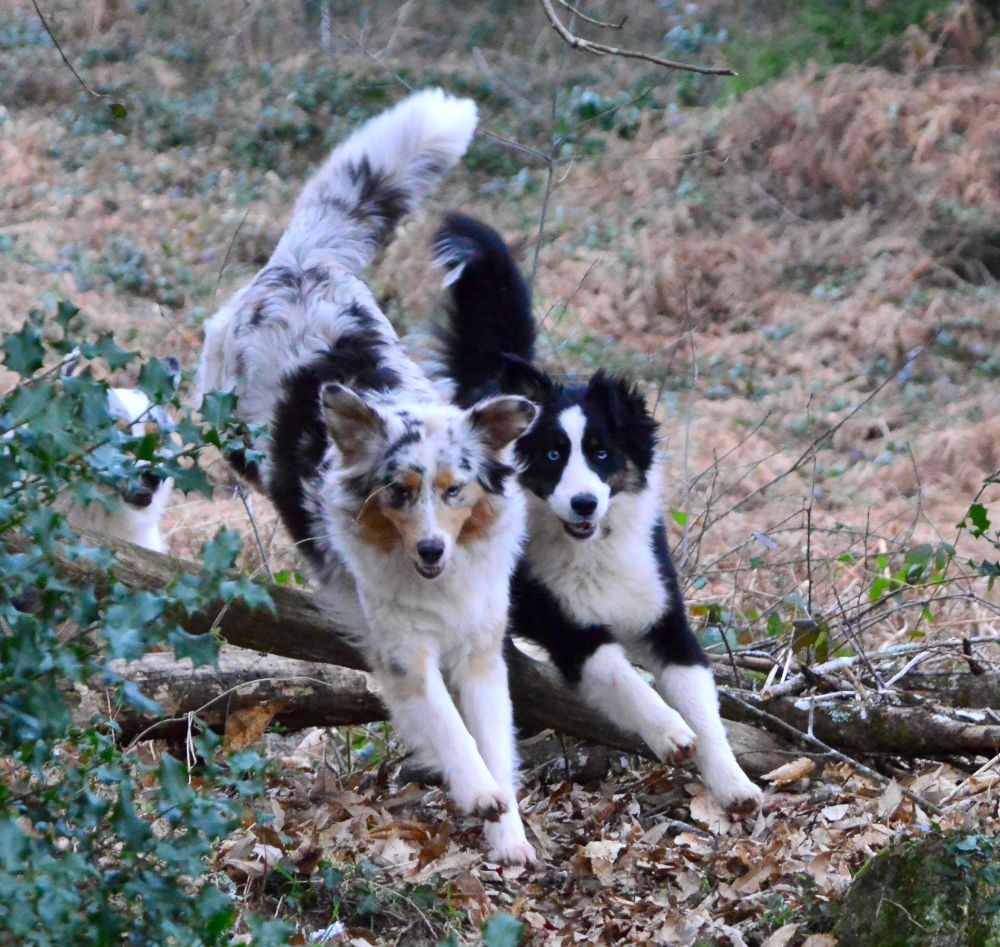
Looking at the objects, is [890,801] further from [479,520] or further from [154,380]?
[154,380]

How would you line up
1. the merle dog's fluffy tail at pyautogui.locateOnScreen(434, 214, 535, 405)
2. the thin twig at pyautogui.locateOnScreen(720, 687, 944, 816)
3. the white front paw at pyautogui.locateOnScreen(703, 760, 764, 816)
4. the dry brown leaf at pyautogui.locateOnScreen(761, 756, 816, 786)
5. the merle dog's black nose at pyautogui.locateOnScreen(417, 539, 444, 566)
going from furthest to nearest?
the merle dog's fluffy tail at pyautogui.locateOnScreen(434, 214, 535, 405), the dry brown leaf at pyautogui.locateOnScreen(761, 756, 816, 786), the white front paw at pyautogui.locateOnScreen(703, 760, 764, 816), the merle dog's black nose at pyautogui.locateOnScreen(417, 539, 444, 566), the thin twig at pyautogui.locateOnScreen(720, 687, 944, 816)

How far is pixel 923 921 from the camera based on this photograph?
11.1 ft

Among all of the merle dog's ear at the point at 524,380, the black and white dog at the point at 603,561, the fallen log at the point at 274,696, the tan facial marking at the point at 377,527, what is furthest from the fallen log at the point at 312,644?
the merle dog's ear at the point at 524,380

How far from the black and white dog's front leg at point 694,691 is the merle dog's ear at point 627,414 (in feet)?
A: 1.29

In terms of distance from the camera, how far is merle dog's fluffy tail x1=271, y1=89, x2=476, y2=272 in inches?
259

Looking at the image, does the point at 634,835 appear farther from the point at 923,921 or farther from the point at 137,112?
the point at 137,112

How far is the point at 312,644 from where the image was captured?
196 inches

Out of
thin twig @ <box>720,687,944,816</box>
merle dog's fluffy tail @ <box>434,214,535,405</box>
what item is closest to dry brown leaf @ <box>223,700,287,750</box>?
merle dog's fluffy tail @ <box>434,214,535,405</box>

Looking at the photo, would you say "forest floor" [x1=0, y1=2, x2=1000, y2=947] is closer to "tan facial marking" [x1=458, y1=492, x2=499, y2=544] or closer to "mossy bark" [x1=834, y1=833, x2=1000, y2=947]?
"mossy bark" [x1=834, y1=833, x2=1000, y2=947]

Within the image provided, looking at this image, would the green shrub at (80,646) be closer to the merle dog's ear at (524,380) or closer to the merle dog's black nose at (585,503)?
the merle dog's black nose at (585,503)

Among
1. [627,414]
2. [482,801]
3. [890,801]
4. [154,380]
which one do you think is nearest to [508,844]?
[482,801]

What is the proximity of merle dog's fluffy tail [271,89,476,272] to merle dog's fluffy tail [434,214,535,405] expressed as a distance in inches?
22.5

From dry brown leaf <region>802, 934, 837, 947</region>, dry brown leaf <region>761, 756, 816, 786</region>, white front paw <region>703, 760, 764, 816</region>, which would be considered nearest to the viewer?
dry brown leaf <region>802, 934, 837, 947</region>

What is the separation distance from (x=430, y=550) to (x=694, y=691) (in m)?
1.33
